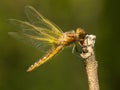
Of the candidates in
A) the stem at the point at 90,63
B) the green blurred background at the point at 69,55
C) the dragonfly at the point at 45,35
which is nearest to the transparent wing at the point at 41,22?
the dragonfly at the point at 45,35

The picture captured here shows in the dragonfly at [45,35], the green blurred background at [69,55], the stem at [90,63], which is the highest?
the green blurred background at [69,55]

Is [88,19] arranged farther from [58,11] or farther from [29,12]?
[29,12]

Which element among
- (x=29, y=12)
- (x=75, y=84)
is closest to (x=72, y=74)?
(x=75, y=84)

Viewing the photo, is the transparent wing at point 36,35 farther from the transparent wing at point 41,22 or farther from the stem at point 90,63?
the stem at point 90,63

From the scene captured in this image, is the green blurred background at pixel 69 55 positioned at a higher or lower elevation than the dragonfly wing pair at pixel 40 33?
higher

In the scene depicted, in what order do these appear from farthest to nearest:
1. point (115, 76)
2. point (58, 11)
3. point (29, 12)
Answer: point (58, 11), point (115, 76), point (29, 12)

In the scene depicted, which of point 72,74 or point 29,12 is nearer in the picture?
point 29,12

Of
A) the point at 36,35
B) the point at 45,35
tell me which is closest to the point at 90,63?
the point at 45,35

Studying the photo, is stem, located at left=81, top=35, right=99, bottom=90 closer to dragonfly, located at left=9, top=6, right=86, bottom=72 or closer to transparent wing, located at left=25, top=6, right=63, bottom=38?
dragonfly, located at left=9, top=6, right=86, bottom=72
